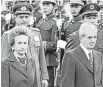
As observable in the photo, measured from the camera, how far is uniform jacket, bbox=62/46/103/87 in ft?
23.8

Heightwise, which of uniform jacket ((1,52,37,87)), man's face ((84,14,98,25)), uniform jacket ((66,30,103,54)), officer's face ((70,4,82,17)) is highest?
officer's face ((70,4,82,17))

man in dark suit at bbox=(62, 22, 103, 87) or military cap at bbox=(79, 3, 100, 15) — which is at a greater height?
military cap at bbox=(79, 3, 100, 15)

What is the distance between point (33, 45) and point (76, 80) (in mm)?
1772

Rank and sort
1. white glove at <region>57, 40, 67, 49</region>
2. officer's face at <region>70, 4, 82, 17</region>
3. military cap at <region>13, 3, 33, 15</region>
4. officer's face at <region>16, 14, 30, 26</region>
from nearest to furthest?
1. officer's face at <region>16, 14, 30, 26</region>
2. military cap at <region>13, 3, 33, 15</region>
3. officer's face at <region>70, 4, 82, 17</region>
4. white glove at <region>57, 40, 67, 49</region>

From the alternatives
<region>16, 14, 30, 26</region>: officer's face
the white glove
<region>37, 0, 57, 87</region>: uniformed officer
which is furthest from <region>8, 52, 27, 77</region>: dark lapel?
<region>37, 0, 57, 87</region>: uniformed officer

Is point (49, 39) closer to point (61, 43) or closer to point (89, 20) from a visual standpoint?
point (61, 43)

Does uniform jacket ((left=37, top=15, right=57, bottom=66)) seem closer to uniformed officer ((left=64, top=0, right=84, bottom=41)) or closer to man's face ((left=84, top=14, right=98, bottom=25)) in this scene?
uniformed officer ((left=64, top=0, right=84, bottom=41))

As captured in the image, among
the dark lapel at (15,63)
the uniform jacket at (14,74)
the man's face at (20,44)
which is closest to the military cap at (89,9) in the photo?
the man's face at (20,44)

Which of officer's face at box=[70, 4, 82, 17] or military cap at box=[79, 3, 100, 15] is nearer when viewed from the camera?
military cap at box=[79, 3, 100, 15]

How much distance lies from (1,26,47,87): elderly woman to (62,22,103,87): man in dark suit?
0.53 m

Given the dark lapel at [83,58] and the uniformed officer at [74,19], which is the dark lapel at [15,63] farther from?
the uniformed officer at [74,19]

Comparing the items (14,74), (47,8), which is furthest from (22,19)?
(47,8)

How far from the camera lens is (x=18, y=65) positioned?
7395 mm

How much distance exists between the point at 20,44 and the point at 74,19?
8.82 feet
